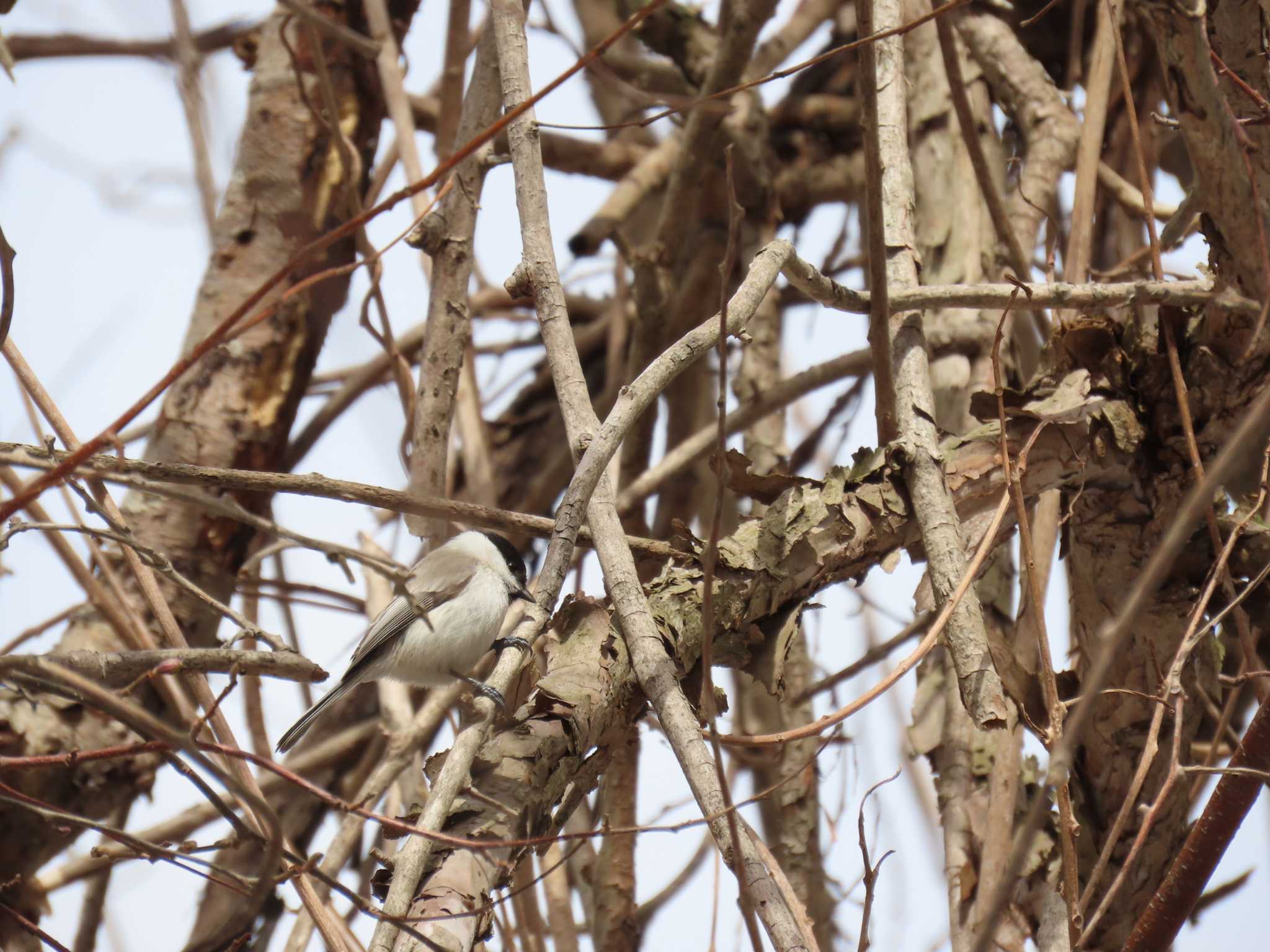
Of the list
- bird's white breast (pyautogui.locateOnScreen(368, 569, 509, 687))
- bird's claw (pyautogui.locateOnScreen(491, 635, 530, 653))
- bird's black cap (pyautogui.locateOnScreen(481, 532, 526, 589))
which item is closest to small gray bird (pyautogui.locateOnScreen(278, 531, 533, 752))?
bird's white breast (pyautogui.locateOnScreen(368, 569, 509, 687))

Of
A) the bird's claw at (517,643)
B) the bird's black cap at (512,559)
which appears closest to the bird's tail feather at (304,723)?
the bird's black cap at (512,559)

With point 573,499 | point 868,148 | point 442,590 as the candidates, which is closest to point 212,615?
point 442,590

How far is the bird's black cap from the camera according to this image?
130 inches

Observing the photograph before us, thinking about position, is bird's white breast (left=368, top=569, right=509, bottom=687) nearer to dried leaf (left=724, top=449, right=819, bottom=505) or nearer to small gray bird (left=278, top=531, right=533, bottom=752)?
small gray bird (left=278, top=531, right=533, bottom=752)

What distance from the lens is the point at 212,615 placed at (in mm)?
2855

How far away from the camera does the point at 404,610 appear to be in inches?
113

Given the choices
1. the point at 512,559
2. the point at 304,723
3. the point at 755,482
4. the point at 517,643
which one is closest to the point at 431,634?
the point at 304,723

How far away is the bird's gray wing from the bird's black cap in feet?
0.80

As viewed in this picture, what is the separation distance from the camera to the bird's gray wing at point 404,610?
286cm

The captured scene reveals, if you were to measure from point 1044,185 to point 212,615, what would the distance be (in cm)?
239

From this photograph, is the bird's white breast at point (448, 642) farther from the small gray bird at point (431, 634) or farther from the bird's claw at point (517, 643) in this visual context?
the bird's claw at point (517, 643)

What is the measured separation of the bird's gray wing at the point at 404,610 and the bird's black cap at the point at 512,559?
244 mm

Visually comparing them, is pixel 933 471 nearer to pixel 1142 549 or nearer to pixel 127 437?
pixel 1142 549

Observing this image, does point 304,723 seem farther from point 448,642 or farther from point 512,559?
point 512,559
